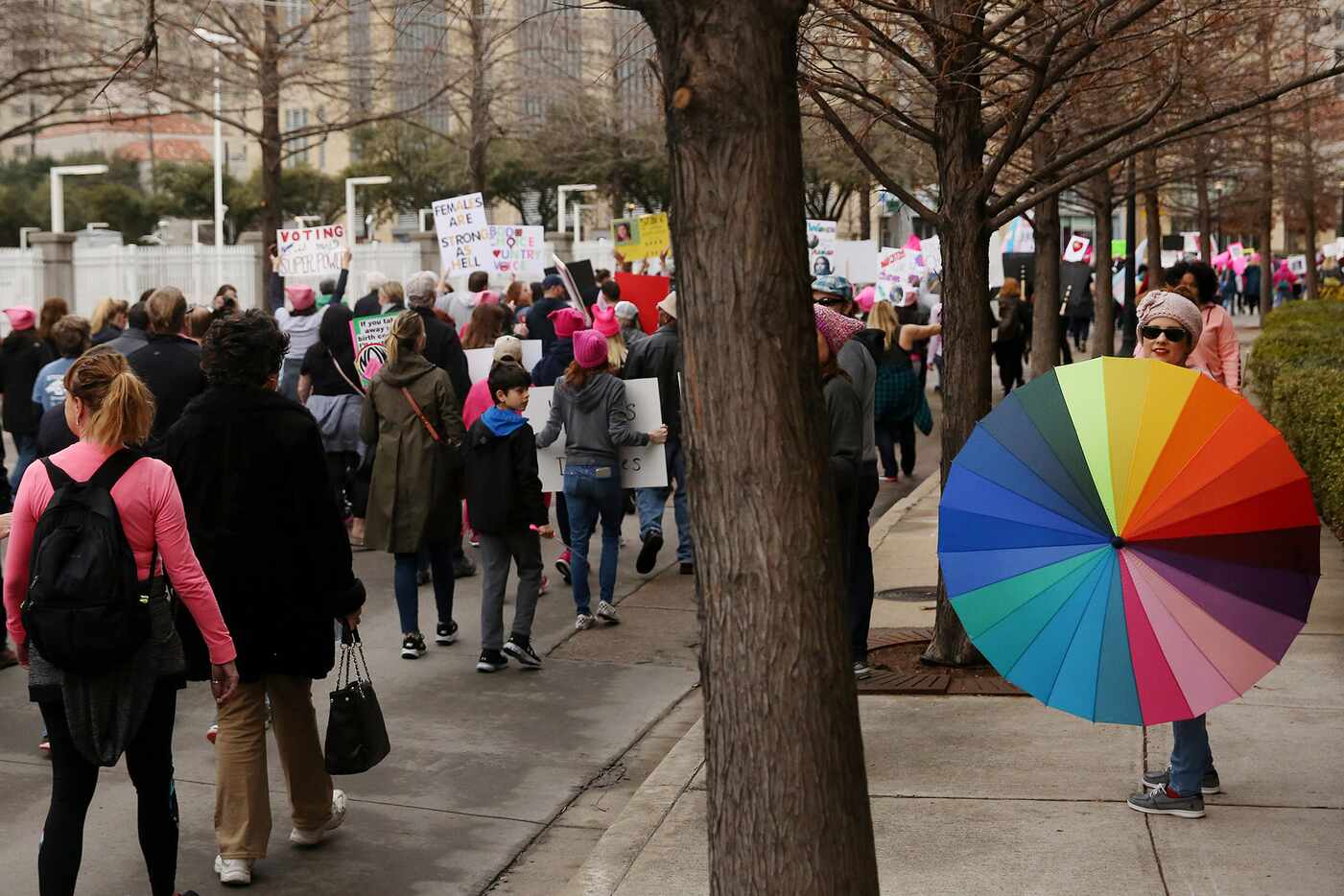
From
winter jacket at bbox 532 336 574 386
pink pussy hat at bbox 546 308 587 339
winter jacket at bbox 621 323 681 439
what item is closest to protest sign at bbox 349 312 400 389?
pink pussy hat at bbox 546 308 587 339

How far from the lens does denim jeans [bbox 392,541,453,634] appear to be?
9.09 metres

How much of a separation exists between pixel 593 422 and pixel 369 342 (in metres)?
2.37

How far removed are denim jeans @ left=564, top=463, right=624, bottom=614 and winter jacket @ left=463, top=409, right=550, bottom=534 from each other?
3.65ft

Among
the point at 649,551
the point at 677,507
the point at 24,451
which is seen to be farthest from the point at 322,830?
the point at 24,451

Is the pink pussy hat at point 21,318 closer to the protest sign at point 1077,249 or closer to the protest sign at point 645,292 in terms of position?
the protest sign at point 645,292

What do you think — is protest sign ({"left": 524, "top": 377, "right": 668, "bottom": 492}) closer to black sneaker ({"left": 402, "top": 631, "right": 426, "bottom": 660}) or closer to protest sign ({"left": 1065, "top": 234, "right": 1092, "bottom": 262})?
black sneaker ({"left": 402, "top": 631, "right": 426, "bottom": 660})

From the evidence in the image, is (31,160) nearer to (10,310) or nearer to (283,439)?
(10,310)

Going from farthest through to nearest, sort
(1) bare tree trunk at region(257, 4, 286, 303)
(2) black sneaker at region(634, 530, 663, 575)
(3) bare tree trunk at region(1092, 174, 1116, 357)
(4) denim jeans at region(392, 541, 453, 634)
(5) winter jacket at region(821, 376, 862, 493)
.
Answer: (3) bare tree trunk at region(1092, 174, 1116, 357)
(1) bare tree trunk at region(257, 4, 286, 303)
(2) black sneaker at region(634, 530, 663, 575)
(4) denim jeans at region(392, 541, 453, 634)
(5) winter jacket at region(821, 376, 862, 493)

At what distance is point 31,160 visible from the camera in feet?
257

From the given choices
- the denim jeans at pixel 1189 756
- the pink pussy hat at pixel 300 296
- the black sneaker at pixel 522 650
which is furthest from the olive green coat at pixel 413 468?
the denim jeans at pixel 1189 756

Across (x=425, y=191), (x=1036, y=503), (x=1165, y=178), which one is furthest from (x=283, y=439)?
(x=425, y=191)

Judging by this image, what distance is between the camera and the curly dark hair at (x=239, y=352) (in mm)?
5656

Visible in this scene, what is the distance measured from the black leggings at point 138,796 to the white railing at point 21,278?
2826cm

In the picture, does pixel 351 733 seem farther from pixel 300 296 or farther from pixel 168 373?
pixel 300 296
